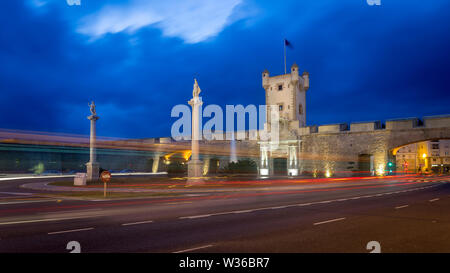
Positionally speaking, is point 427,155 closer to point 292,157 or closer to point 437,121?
point 437,121

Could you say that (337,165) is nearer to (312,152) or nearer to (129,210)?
(312,152)

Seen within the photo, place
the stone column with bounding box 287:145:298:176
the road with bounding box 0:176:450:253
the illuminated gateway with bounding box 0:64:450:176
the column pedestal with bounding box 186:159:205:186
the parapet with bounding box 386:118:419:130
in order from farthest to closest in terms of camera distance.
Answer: the stone column with bounding box 287:145:298:176, the illuminated gateway with bounding box 0:64:450:176, the parapet with bounding box 386:118:419:130, the column pedestal with bounding box 186:159:205:186, the road with bounding box 0:176:450:253

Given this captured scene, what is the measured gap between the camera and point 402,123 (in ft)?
139

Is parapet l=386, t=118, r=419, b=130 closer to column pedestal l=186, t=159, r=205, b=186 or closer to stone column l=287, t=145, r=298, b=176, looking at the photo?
stone column l=287, t=145, r=298, b=176

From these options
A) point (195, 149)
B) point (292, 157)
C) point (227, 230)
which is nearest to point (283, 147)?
point (292, 157)

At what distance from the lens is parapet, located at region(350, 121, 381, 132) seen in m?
45.0

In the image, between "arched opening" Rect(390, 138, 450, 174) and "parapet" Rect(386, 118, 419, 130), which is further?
"arched opening" Rect(390, 138, 450, 174)

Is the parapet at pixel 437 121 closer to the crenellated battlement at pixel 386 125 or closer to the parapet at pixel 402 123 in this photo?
the crenellated battlement at pixel 386 125

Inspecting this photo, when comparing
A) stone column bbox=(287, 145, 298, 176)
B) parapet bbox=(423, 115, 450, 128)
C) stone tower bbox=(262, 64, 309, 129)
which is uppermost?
stone tower bbox=(262, 64, 309, 129)

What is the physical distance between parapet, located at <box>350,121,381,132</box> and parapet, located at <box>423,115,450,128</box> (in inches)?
246

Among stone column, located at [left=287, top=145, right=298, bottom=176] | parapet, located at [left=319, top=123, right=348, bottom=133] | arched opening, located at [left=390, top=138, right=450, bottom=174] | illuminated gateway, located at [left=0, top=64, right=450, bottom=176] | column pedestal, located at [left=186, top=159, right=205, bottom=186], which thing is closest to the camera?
column pedestal, located at [left=186, top=159, right=205, bottom=186]

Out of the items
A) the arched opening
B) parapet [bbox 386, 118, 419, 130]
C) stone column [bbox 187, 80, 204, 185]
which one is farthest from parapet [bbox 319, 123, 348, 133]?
the arched opening

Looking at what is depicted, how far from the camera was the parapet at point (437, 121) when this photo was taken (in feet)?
126

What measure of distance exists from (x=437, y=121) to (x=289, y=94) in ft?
80.6
